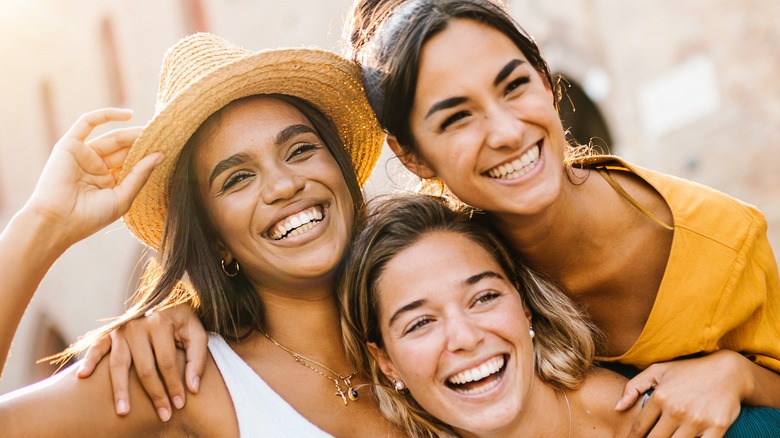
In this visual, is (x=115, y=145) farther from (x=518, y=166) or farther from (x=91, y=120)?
(x=518, y=166)

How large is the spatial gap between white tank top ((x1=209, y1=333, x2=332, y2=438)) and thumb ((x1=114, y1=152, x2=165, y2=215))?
0.63 m

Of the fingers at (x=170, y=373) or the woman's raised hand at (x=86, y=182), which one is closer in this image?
the woman's raised hand at (x=86, y=182)

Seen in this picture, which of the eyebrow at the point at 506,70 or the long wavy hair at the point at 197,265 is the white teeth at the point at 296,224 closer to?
the long wavy hair at the point at 197,265

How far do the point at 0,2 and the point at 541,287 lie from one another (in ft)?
52.5

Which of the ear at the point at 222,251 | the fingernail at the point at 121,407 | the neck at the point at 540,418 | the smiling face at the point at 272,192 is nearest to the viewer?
the fingernail at the point at 121,407

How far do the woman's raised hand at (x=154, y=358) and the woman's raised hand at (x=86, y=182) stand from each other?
0.37m

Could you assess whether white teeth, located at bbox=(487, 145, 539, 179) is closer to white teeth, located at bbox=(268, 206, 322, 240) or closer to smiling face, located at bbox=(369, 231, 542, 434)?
smiling face, located at bbox=(369, 231, 542, 434)

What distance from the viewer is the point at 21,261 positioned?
2613 mm

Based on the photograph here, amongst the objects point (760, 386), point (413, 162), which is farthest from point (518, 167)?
point (760, 386)

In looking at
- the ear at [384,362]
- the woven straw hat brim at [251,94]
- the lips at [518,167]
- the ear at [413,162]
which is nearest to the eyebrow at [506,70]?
the lips at [518,167]

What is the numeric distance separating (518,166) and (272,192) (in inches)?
32.5

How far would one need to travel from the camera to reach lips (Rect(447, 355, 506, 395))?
2834mm

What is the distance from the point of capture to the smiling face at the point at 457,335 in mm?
2834

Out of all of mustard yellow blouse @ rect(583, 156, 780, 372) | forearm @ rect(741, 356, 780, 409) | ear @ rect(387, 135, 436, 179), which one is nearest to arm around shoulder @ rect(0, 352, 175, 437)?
ear @ rect(387, 135, 436, 179)
